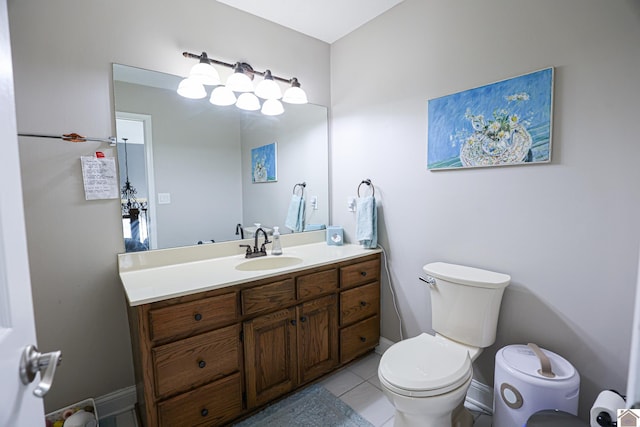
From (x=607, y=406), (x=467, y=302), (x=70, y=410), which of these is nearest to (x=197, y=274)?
(x=70, y=410)

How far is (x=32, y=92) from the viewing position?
146cm

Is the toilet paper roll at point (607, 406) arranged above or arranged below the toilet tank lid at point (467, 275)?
below

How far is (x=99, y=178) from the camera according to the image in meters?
1.62

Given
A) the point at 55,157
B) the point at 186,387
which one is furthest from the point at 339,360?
the point at 55,157

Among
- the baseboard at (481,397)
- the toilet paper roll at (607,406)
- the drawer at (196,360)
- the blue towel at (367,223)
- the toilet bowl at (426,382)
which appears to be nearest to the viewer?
the toilet paper roll at (607,406)

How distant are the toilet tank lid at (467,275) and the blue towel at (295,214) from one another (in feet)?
3.56

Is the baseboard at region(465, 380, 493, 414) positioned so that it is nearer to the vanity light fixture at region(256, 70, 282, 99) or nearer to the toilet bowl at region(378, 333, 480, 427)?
the toilet bowl at region(378, 333, 480, 427)

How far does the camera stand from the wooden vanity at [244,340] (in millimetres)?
1366

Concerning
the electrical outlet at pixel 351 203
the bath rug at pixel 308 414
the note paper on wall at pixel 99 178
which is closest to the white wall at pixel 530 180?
the electrical outlet at pixel 351 203

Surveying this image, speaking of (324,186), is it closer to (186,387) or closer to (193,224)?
(193,224)

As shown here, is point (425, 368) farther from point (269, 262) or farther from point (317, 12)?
point (317, 12)

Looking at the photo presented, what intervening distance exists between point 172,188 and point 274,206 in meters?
0.73

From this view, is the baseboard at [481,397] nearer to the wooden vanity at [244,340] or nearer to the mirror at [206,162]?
the wooden vanity at [244,340]

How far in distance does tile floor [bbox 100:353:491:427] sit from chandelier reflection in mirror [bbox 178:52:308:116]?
1943 millimetres
